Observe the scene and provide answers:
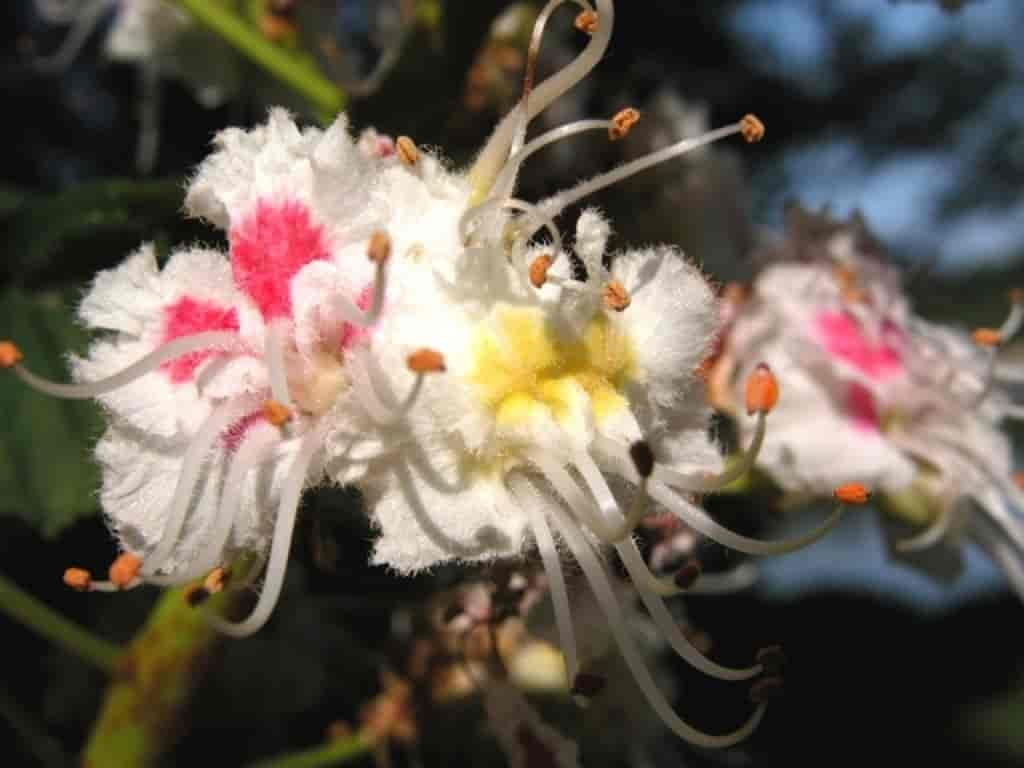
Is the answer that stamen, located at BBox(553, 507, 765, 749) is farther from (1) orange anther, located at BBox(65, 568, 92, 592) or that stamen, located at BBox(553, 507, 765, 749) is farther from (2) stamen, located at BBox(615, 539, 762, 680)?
(1) orange anther, located at BBox(65, 568, 92, 592)

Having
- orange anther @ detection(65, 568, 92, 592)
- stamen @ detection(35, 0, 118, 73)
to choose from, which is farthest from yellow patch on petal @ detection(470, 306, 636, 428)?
stamen @ detection(35, 0, 118, 73)

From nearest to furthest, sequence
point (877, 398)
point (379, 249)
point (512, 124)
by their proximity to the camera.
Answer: point (379, 249), point (512, 124), point (877, 398)

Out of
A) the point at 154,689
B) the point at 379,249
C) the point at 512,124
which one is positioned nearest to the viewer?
the point at 379,249

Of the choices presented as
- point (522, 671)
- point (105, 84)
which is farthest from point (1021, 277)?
point (522, 671)

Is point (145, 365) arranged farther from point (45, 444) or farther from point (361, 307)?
point (45, 444)

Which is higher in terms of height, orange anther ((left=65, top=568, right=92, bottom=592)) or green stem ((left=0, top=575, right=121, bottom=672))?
green stem ((left=0, top=575, right=121, bottom=672))

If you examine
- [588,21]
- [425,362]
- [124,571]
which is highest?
[588,21]

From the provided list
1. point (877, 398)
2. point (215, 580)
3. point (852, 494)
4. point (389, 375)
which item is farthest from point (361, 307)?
point (877, 398)

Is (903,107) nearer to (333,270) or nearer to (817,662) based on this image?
(817,662)
